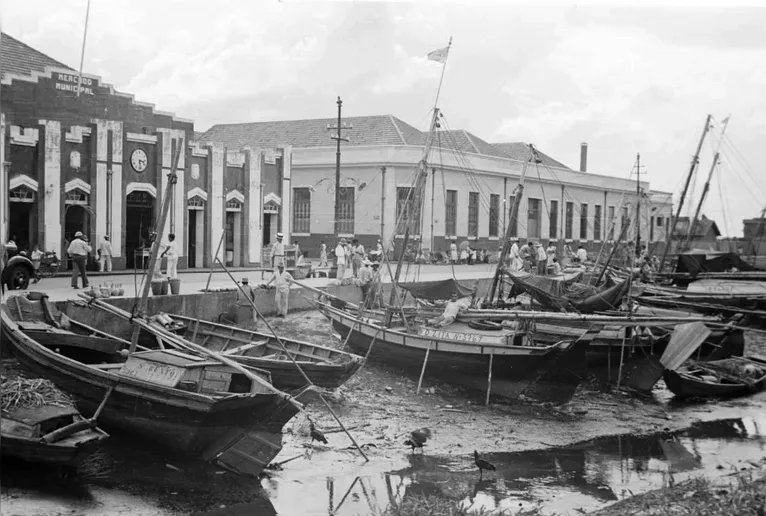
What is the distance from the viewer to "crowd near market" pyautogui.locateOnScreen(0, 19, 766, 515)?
1230cm

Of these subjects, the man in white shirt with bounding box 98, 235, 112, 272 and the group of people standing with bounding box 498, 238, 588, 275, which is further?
the group of people standing with bounding box 498, 238, 588, 275

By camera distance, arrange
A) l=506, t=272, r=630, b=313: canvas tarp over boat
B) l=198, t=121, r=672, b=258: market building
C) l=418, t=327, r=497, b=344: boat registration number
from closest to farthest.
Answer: l=418, t=327, r=497, b=344: boat registration number < l=506, t=272, r=630, b=313: canvas tarp over boat < l=198, t=121, r=672, b=258: market building

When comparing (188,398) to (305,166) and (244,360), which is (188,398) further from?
(305,166)

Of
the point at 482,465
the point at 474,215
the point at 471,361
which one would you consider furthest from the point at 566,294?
the point at 474,215

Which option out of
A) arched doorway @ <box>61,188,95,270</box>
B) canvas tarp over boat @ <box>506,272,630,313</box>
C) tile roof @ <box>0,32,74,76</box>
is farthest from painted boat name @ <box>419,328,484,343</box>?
tile roof @ <box>0,32,74,76</box>

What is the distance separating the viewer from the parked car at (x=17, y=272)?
19703 mm

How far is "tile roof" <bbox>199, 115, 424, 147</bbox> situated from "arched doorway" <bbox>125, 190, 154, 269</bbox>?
14.1 metres

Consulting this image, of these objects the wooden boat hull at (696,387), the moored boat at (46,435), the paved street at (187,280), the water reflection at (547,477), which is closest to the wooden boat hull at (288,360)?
the paved street at (187,280)

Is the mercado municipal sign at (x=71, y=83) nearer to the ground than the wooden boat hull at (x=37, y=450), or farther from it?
farther from it

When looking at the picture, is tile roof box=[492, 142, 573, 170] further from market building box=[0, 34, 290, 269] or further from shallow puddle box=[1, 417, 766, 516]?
shallow puddle box=[1, 417, 766, 516]

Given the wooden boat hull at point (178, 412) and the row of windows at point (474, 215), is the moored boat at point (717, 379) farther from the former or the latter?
the row of windows at point (474, 215)

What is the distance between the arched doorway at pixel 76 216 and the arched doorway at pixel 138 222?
1.40 metres

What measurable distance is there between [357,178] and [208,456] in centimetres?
2884

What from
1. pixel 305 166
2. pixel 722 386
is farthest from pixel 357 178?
pixel 722 386
